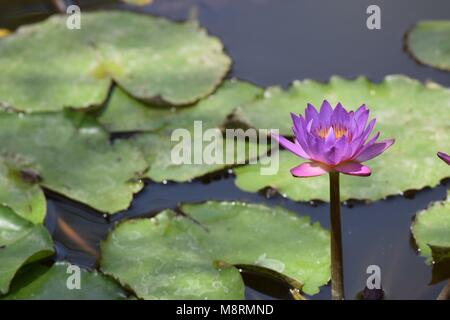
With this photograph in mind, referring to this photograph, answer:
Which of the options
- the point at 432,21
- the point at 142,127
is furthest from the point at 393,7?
the point at 142,127

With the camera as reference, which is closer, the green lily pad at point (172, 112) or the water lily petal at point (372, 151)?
the water lily petal at point (372, 151)

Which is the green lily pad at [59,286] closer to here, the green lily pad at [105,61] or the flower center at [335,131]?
the flower center at [335,131]

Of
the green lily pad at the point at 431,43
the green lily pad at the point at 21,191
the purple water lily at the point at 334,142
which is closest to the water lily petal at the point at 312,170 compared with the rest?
the purple water lily at the point at 334,142

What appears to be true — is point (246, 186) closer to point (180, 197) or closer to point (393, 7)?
point (180, 197)

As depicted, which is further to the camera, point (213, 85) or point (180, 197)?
point (213, 85)

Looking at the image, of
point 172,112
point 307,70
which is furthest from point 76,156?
point 307,70

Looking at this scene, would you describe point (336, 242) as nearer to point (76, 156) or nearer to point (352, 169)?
point (352, 169)
